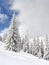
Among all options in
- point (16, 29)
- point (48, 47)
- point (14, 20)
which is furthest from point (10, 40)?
point (48, 47)

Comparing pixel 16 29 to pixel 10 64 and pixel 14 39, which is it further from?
pixel 10 64

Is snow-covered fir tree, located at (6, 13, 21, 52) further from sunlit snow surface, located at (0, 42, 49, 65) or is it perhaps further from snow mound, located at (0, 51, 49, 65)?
snow mound, located at (0, 51, 49, 65)

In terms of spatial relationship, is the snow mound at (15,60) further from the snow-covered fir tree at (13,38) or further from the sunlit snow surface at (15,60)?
the snow-covered fir tree at (13,38)

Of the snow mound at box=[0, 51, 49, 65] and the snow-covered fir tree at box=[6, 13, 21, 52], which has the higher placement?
the snow-covered fir tree at box=[6, 13, 21, 52]

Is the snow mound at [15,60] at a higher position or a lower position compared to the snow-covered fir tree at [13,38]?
lower

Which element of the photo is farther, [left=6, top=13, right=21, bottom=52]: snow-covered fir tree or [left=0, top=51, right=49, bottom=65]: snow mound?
[left=6, top=13, right=21, bottom=52]: snow-covered fir tree

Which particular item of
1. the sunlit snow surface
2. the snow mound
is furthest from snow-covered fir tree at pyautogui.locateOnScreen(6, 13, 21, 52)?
the snow mound

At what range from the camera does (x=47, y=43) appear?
169 ft

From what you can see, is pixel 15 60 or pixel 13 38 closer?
pixel 15 60

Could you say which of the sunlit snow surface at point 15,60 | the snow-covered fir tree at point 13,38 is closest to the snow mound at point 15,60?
the sunlit snow surface at point 15,60

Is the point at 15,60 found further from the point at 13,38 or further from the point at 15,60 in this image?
the point at 13,38

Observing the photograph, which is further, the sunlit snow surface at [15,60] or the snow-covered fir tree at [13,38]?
the snow-covered fir tree at [13,38]

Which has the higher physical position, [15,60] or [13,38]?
[13,38]

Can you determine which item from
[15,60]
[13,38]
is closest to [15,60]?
[15,60]
